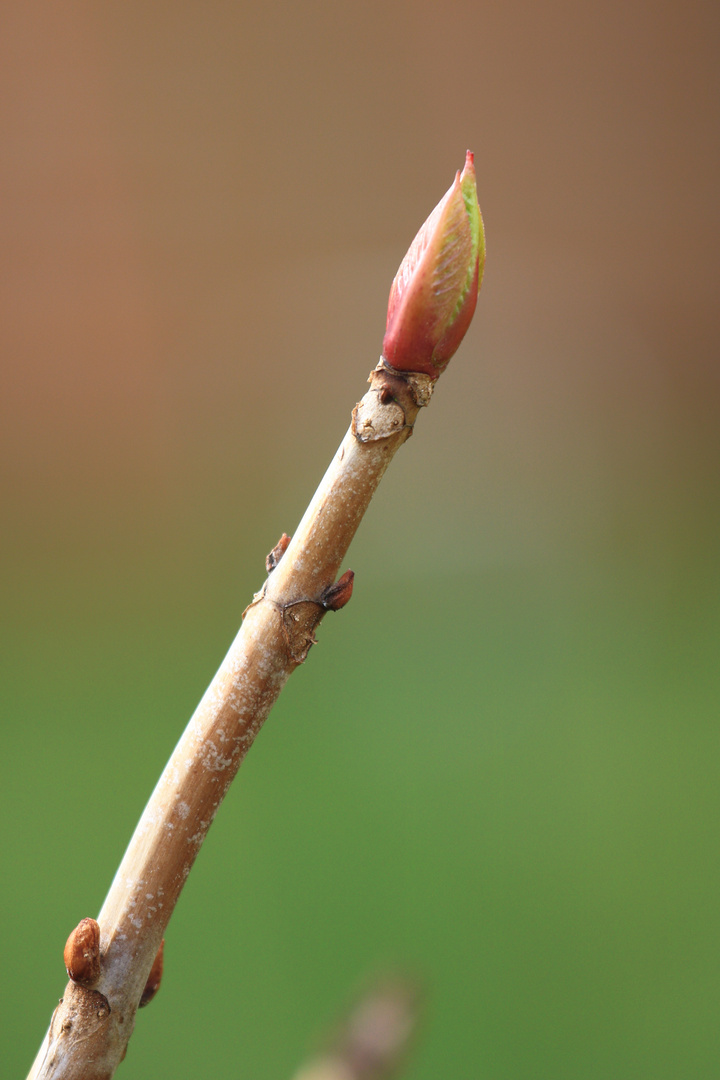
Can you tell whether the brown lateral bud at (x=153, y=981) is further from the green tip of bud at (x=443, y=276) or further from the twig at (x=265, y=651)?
the green tip of bud at (x=443, y=276)

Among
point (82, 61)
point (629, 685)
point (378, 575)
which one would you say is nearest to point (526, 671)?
point (629, 685)

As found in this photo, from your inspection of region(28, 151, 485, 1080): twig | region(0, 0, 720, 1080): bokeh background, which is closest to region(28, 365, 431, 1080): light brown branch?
region(28, 151, 485, 1080): twig

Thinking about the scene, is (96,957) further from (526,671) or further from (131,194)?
(131,194)

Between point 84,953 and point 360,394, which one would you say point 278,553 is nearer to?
point 84,953

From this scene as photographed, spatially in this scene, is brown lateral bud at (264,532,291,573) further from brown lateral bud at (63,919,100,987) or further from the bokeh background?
the bokeh background

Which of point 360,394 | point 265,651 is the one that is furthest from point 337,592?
point 360,394

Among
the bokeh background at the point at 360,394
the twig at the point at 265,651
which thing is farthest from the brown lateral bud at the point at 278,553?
the bokeh background at the point at 360,394

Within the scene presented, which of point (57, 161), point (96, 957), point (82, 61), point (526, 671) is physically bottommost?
point (96, 957)
